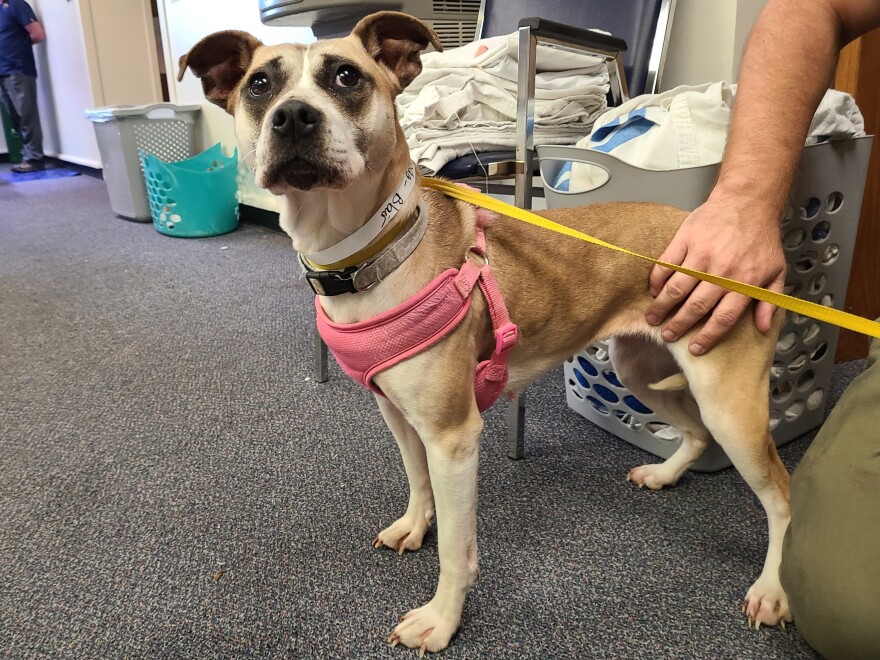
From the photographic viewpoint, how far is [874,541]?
737 millimetres

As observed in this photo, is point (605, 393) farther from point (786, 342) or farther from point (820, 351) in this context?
point (820, 351)

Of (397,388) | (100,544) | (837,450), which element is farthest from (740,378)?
(100,544)

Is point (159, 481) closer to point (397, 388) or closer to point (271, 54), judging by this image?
point (397, 388)

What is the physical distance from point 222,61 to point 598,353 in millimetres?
974

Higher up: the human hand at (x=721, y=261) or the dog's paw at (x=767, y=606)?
the human hand at (x=721, y=261)

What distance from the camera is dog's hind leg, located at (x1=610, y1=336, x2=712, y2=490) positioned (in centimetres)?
129

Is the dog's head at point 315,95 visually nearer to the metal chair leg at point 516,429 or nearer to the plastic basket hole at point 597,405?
the metal chair leg at point 516,429

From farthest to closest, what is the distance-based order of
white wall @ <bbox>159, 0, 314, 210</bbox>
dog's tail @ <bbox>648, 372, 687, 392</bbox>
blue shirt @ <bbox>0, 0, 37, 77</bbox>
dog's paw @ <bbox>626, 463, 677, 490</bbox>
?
blue shirt @ <bbox>0, 0, 37, 77</bbox> < white wall @ <bbox>159, 0, 314, 210</bbox> < dog's paw @ <bbox>626, 463, 677, 490</bbox> < dog's tail @ <bbox>648, 372, 687, 392</bbox>

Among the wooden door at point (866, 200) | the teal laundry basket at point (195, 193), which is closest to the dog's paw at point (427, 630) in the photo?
the wooden door at point (866, 200)

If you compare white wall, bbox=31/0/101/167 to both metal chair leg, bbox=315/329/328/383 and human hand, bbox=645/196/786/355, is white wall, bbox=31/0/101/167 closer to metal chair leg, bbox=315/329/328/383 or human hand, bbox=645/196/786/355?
metal chair leg, bbox=315/329/328/383

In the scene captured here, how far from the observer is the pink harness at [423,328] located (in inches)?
35.1

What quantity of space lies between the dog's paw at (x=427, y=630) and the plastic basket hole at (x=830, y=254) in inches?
42.4

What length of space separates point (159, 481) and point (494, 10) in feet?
5.61

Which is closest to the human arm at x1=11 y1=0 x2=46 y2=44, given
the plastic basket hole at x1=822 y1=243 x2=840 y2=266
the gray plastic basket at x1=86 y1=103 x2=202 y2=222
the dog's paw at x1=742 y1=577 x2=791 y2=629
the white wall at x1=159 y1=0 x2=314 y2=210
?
the white wall at x1=159 y1=0 x2=314 y2=210
